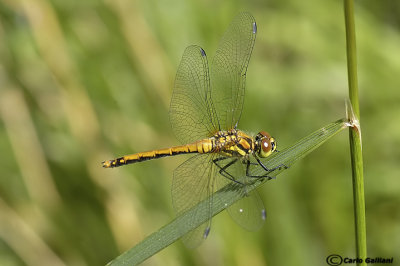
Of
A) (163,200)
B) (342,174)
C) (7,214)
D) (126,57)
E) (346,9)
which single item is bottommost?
(342,174)

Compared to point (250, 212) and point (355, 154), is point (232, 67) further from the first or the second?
point (355, 154)

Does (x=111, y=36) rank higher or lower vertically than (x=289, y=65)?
higher

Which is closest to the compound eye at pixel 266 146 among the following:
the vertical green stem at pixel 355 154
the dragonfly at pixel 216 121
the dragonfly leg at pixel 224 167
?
the dragonfly at pixel 216 121

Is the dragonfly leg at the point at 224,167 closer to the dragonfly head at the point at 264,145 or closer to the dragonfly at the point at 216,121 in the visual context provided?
the dragonfly at the point at 216,121

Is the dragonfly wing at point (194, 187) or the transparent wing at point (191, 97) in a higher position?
the transparent wing at point (191, 97)

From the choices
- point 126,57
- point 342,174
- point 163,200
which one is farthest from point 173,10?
point 342,174

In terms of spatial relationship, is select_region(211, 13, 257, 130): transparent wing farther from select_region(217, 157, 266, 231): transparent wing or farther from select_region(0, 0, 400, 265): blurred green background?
select_region(0, 0, 400, 265): blurred green background

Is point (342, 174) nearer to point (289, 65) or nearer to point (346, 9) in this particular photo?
point (289, 65)
